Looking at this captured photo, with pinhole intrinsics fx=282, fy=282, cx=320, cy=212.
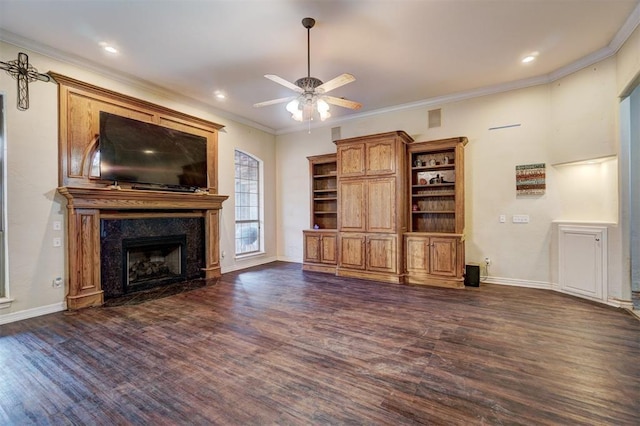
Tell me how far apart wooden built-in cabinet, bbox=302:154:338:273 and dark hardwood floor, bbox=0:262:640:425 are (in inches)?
86.7

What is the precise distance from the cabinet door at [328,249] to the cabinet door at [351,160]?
1.42 m

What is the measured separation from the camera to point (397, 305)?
13.1 feet

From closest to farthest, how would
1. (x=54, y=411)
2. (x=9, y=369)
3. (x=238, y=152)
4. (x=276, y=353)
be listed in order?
(x=54, y=411)
(x=9, y=369)
(x=276, y=353)
(x=238, y=152)

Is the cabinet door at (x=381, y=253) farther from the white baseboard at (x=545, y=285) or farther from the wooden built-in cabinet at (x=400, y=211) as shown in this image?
the white baseboard at (x=545, y=285)

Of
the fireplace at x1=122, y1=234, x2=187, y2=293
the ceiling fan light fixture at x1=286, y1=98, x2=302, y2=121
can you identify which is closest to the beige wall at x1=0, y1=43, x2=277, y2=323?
the fireplace at x1=122, y1=234, x2=187, y2=293

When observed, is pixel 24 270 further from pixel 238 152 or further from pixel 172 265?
pixel 238 152

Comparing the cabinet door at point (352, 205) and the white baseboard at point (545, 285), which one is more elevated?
the cabinet door at point (352, 205)

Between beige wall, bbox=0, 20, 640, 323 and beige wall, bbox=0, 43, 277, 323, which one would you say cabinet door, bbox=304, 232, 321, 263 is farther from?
beige wall, bbox=0, 43, 277, 323

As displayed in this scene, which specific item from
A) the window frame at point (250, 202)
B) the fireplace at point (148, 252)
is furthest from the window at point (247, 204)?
the fireplace at point (148, 252)

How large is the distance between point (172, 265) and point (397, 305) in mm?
4186

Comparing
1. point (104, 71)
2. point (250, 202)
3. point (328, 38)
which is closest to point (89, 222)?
point (104, 71)

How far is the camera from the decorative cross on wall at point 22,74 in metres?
3.50

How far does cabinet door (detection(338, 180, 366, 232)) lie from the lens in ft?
18.8

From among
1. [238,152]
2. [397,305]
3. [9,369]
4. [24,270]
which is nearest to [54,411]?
[9,369]
